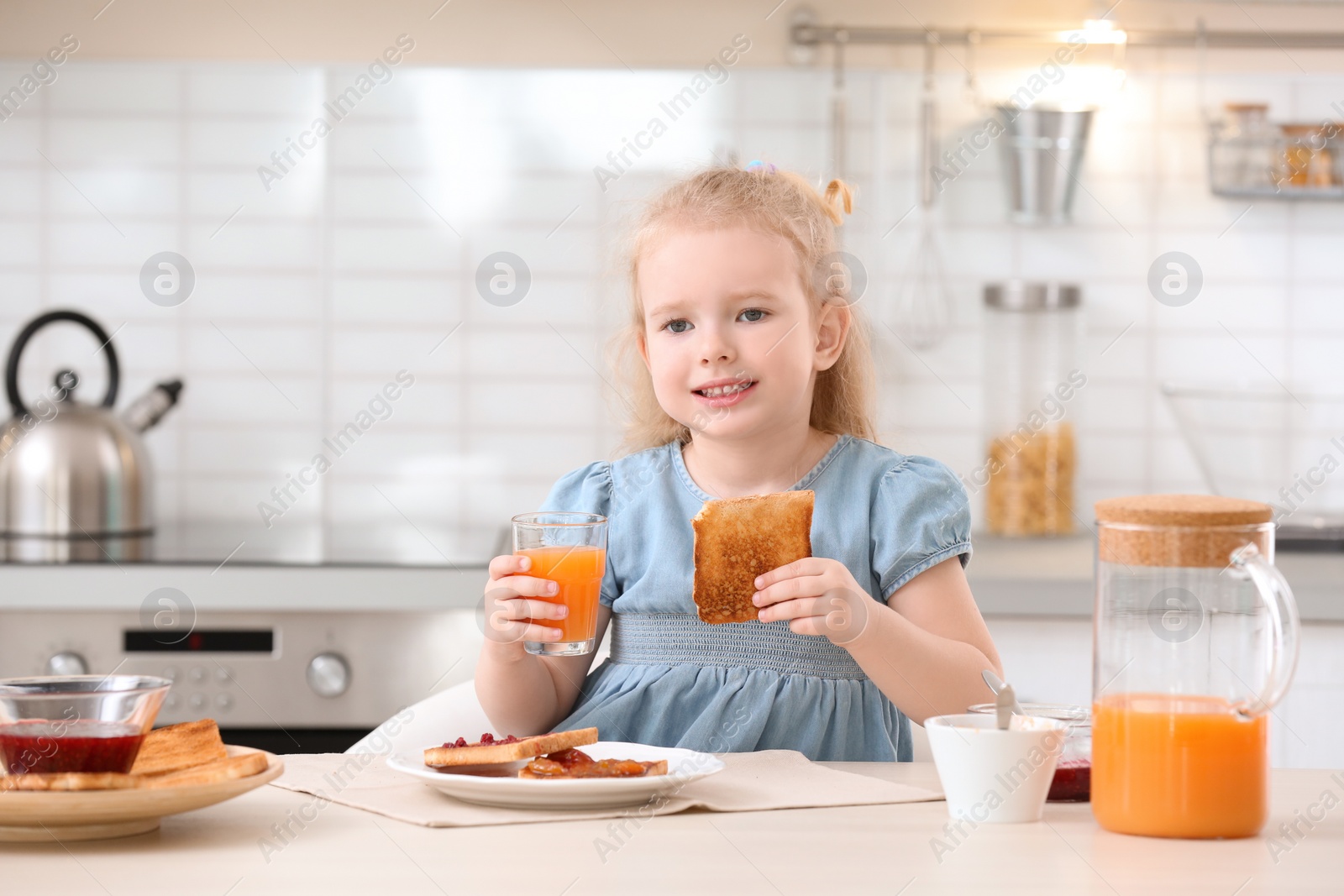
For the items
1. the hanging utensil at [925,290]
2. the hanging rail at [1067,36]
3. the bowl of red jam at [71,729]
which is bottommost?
the bowl of red jam at [71,729]

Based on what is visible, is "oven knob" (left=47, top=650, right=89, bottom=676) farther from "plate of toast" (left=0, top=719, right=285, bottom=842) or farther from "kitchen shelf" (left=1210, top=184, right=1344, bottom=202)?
"kitchen shelf" (left=1210, top=184, right=1344, bottom=202)

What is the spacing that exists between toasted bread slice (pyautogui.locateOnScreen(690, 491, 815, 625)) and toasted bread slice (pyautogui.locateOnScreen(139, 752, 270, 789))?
432 mm

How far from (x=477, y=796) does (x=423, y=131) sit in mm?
1947

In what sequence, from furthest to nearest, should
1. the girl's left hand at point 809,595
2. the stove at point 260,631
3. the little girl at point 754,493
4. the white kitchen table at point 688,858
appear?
the stove at point 260,631 < the little girl at point 754,493 < the girl's left hand at point 809,595 < the white kitchen table at point 688,858

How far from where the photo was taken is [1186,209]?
101 inches

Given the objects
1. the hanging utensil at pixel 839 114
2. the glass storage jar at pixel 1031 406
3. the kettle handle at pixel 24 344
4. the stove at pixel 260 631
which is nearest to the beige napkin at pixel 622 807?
the stove at pixel 260 631

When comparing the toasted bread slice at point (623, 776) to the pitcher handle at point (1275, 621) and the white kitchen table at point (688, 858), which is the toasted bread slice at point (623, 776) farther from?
the pitcher handle at point (1275, 621)

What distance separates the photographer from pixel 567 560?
3.56ft

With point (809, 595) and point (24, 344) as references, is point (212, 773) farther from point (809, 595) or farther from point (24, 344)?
point (24, 344)

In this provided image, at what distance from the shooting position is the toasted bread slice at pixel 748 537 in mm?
A: 1158

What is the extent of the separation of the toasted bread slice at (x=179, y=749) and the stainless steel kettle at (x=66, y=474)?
1326 millimetres

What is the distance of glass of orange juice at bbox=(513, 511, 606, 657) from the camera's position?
42.1 inches

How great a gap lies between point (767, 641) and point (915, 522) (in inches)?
7.2

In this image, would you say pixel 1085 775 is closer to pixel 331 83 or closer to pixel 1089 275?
pixel 1089 275
